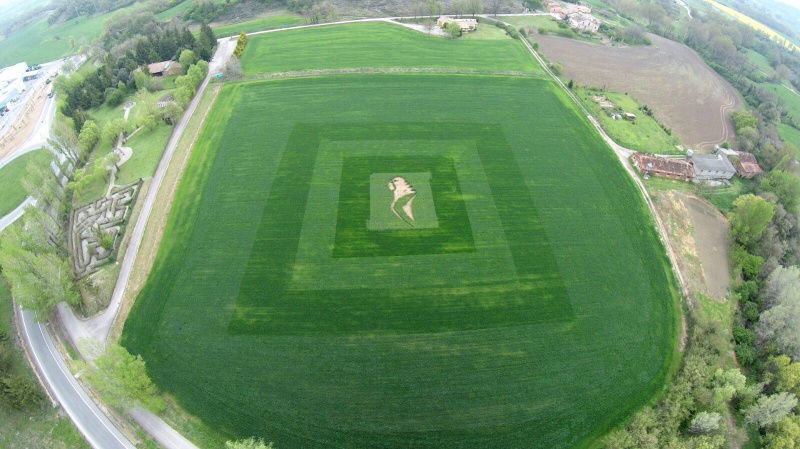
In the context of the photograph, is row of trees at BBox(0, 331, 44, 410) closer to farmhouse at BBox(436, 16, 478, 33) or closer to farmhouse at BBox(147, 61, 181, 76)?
farmhouse at BBox(147, 61, 181, 76)

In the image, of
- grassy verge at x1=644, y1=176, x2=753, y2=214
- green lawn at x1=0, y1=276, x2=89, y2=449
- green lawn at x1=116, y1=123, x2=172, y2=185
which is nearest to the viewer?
green lawn at x1=0, y1=276, x2=89, y2=449

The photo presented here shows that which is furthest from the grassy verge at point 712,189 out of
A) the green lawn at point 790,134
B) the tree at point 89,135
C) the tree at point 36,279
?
the tree at point 89,135

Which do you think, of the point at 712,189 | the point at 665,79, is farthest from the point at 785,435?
the point at 665,79

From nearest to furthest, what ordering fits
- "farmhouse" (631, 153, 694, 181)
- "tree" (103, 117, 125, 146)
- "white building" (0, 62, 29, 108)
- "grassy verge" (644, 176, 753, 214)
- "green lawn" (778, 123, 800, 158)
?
"grassy verge" (644, 176, 753, 214) → "farmhouse" (631, 153, 694, 181) → "tree" (103, 117, 125, 146) → "green lawn" (778, 123, 800, 158) → "white building" (0, 62, 29, 108)

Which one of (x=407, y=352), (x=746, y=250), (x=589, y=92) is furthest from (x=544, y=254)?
(x=589, y=92)

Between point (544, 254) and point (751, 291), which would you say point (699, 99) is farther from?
point (544, 254)

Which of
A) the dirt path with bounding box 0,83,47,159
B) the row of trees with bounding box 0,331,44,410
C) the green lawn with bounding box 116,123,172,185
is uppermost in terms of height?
the green lawn with bounding box 116,123,172,185

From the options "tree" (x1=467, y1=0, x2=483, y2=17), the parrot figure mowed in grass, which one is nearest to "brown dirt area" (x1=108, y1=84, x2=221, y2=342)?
the parrot figure mowed in grass
